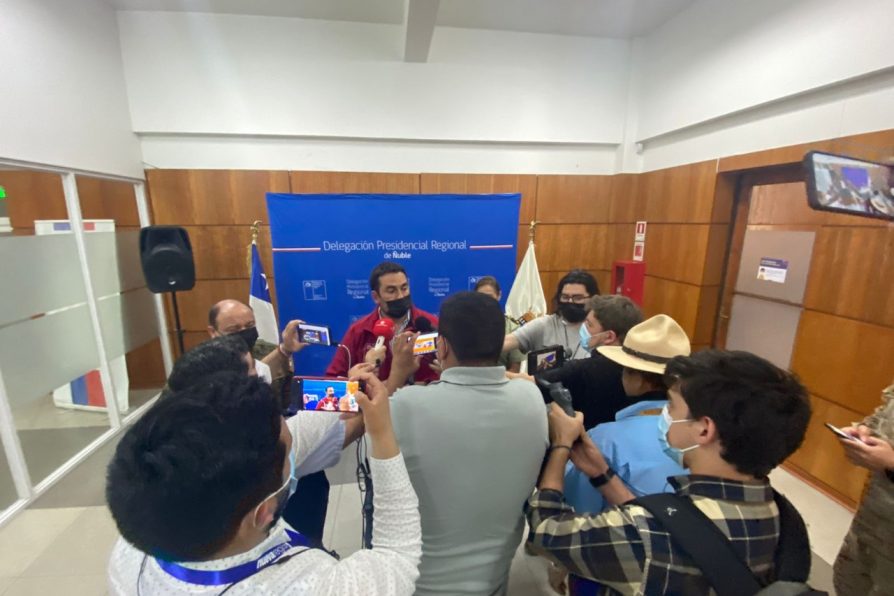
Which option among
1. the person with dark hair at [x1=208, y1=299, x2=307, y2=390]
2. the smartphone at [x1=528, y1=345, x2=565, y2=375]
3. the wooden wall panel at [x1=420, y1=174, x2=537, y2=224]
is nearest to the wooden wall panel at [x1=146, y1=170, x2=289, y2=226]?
the wooden wall panel at [x1=420, y1=174, x2=537, y2=224]

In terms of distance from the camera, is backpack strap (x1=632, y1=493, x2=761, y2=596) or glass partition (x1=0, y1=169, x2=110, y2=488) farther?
glass partition (x1=0, y1=169, x2=110, y2=488)

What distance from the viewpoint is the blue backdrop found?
345 cm

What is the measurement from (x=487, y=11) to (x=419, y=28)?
781mm

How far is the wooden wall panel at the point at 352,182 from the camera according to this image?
3.93m

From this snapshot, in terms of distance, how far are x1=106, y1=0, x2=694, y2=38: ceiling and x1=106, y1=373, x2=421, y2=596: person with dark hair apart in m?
3.95

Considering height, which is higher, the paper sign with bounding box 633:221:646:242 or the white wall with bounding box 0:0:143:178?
the white wall with bounding box 0:0:143:178

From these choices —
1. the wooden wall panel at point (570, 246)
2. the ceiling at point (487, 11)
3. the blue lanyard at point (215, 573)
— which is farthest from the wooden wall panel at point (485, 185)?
the blue lanyard at point (215, 573)

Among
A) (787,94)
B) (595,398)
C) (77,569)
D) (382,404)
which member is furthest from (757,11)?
(77,569)

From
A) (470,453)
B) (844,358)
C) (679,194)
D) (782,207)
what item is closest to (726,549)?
(470,453)

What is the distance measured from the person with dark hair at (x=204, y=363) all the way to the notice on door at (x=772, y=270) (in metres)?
3.81

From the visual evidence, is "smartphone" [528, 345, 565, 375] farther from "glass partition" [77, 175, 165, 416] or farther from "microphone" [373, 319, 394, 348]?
"glass partition" [77, 175, 165, 416]

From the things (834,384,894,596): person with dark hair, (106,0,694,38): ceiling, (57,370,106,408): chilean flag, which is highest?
(106,0,694,38): ceiling

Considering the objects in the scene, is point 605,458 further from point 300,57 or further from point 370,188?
point 300,57

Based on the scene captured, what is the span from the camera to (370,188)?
4039mm
